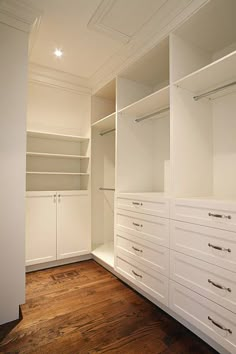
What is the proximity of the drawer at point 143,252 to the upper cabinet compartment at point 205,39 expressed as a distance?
147 centimetres

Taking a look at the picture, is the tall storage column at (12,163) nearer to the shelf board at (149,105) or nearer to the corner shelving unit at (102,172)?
the shelf board at (149,105)

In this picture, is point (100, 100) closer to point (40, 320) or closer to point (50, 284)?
point (50, 284)

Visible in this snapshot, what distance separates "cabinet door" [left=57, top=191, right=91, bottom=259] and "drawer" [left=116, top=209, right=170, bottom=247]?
0.74 m

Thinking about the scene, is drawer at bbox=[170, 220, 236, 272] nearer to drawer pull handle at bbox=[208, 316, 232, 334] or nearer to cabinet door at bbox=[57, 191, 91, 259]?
drawer pull handle at bbox=[208, 316, 232, 334]

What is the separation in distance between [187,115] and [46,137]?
1949 mm

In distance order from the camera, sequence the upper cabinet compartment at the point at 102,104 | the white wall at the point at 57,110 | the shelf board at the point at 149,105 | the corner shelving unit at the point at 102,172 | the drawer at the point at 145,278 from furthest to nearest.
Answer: the corner shelving unit at the point at 102,172 < the upper cabinet compartment at the point at 102,104 < the white wall at the point at 57,110 < the shelf board at the point at 149,105 < the drawer at the point at 145,278

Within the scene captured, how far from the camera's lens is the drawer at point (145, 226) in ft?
5.82

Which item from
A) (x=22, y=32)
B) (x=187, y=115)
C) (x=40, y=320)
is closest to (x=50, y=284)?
(x=40, y=320)

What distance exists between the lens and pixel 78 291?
2166 millimetres

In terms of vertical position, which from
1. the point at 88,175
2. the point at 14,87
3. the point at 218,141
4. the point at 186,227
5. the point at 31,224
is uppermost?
the point at 14,87

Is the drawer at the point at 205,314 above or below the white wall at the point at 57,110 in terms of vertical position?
below

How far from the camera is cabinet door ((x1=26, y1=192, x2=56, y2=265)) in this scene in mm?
2582

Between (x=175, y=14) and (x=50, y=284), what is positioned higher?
(x=175, y=14)

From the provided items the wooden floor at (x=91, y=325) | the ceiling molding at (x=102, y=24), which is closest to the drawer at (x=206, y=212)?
the wooden floor at (x=91, y=325)
